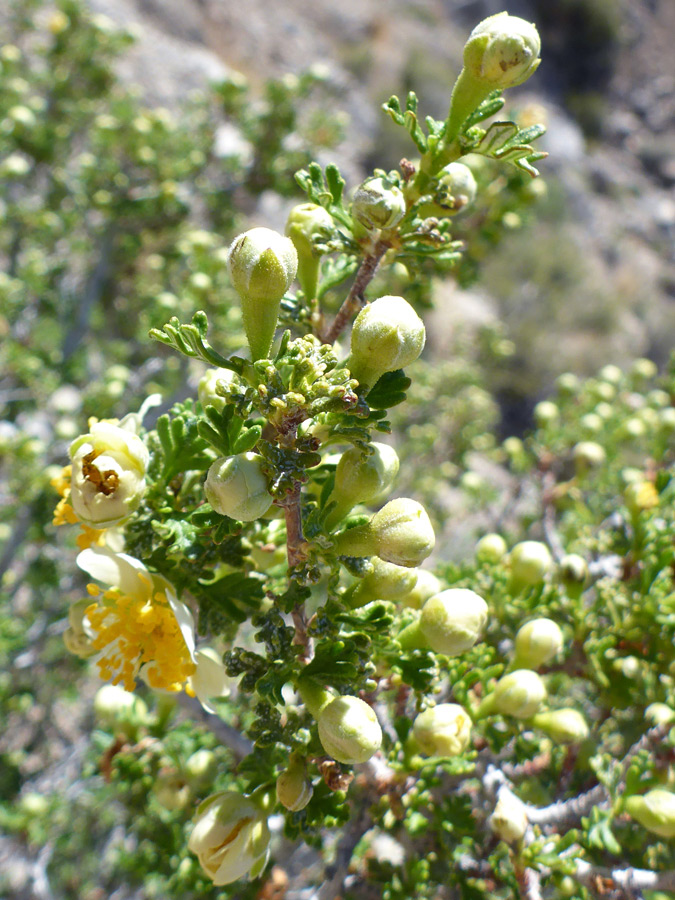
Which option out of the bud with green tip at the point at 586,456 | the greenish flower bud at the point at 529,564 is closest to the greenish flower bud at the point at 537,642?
the greenish flower bud at the point at 529,564

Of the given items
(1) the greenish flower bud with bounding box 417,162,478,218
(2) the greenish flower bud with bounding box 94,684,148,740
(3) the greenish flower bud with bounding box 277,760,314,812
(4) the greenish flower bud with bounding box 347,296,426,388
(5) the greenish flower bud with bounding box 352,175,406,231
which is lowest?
(2) the greenish flower bud with bounding box 94,684,148,740

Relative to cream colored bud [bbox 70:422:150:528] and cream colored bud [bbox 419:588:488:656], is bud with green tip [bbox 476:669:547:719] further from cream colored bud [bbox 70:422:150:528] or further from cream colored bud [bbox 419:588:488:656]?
cream colored bud [bbox 70:422:150:528]

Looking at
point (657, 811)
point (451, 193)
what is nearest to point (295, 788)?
point (657, 811)

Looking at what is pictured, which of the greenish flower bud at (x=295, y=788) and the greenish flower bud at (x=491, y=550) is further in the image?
the greenish flower bud at (x=491, y=550)

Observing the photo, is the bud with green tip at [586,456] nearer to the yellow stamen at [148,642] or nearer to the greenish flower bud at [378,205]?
the greenish flower bud at [378,205]

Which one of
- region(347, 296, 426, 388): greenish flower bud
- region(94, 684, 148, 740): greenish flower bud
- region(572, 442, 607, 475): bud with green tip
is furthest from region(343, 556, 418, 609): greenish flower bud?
region(572, 442, 607, 475): bud with green tip

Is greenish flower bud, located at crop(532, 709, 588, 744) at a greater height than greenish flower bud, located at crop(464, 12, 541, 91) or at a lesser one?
lesser
